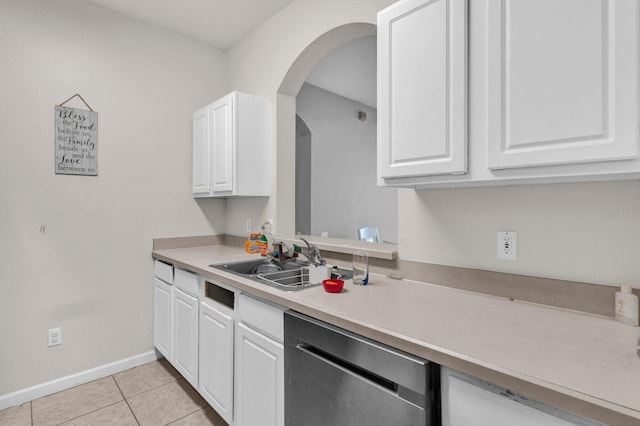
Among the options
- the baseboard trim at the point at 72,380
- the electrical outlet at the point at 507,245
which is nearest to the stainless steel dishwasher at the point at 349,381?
the electrical outlet at the point at 507,245

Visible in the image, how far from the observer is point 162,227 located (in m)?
2.79

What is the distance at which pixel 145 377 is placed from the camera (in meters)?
2.46

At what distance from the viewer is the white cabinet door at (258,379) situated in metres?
1.40

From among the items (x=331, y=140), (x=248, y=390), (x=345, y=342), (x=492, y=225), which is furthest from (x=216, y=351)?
(x=331, y=140)

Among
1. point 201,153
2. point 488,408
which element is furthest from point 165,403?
point 488,408

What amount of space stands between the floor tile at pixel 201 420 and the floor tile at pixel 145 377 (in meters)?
0.50

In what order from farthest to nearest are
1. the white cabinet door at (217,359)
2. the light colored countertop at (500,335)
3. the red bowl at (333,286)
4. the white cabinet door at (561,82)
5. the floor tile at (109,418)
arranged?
the floor tile at (109,418), the white cabinet door at (217,359), the red bowl at (333,286), the white cabinet door at (561,82), the light colored countertop at (500,335)

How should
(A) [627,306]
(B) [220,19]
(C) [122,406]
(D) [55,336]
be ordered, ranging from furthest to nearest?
(B) [220,19] < (D) [55,336] < (C) [122,406] < (A) [627,306]

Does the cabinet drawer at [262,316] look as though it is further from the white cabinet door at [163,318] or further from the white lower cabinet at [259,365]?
the white cabinet door at [163,318]

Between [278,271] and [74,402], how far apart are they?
1.65 metres

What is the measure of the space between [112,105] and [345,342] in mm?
2585

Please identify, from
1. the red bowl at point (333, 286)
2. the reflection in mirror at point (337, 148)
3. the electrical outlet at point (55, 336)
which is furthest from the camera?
the reflection in mirror at point (337, 148)

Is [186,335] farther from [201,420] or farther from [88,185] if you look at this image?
[88,185]

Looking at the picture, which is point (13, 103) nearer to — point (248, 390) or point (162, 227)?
point (162, 227)
